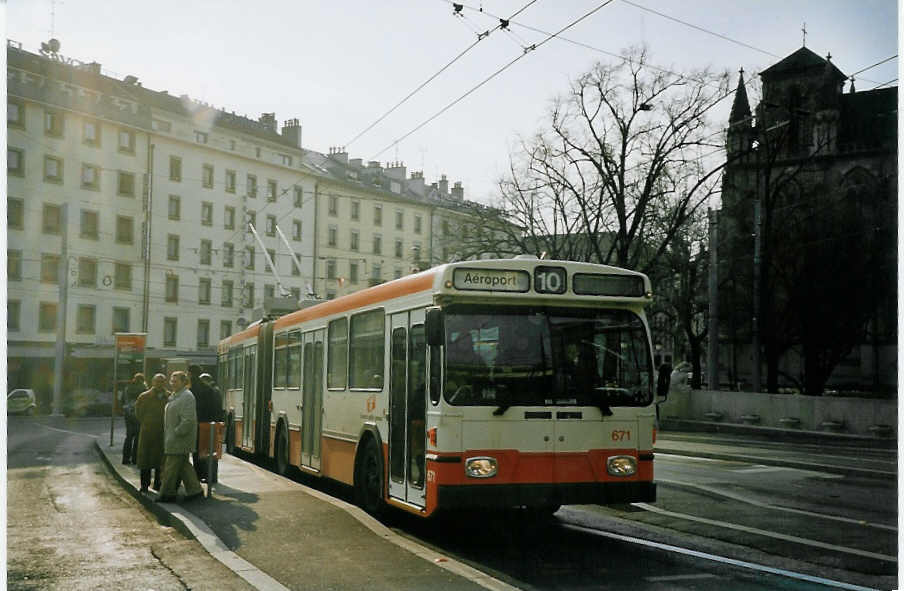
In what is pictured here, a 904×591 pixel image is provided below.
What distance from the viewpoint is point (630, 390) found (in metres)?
9.15

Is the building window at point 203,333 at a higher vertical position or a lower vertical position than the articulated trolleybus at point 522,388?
higher

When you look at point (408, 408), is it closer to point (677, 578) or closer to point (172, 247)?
point (677, 578)

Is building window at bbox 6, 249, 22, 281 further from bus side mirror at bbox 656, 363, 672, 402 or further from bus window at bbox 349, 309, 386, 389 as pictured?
bus side mirror at bbox 656, 363, 672, 402

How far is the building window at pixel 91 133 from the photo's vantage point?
57.7ft

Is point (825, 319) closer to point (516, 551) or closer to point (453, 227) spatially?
point (453, 227)

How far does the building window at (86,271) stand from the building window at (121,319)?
4543mm

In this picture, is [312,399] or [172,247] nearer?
[312,399]

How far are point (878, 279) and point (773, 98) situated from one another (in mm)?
6125

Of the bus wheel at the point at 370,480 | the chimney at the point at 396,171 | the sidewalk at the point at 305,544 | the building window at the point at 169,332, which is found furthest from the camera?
the chimney at the point at 396,171

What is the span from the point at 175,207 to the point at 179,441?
20900mm

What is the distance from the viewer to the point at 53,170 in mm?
13219

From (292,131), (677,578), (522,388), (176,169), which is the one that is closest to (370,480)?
(522,388)

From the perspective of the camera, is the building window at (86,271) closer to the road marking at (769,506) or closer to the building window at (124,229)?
the building window at (124,229)

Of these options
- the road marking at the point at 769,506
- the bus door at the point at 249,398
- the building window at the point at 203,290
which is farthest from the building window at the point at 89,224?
the building window at the point at 203,290
